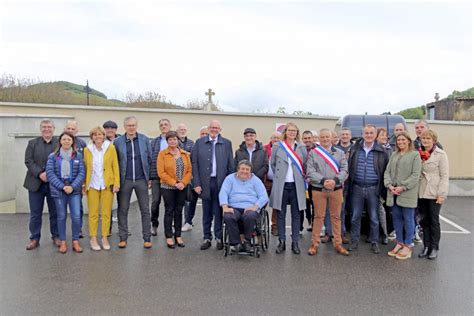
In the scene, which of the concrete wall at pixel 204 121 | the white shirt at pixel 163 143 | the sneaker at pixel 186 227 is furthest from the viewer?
the concrete wall at pixel 204 121

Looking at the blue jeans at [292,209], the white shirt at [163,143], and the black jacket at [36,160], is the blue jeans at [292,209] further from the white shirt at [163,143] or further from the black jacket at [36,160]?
the black jacket at [36,160]

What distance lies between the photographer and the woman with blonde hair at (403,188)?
16.1ft

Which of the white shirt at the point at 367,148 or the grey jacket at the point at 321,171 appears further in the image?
the white shirt at the point at 367,148

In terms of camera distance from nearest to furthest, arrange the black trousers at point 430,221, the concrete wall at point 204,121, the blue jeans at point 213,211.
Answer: the black trousers at point 430,221
the blue jeans at point 213,211
the concrete wall at point 204,121

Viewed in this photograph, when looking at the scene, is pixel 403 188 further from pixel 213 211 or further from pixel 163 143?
pixel 163 143

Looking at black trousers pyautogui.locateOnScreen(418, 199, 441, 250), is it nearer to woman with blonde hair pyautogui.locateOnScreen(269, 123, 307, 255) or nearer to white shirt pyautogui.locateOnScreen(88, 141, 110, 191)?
woman with blonde hair pyautogui.locateOnScreen(269, 123, 307, 255)

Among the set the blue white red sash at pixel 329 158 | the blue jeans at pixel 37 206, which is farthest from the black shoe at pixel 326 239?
the blue jeans at pixel 37 206

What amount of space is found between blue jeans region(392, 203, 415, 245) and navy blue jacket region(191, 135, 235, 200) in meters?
2.44

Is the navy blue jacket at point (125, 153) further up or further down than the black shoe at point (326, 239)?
further up

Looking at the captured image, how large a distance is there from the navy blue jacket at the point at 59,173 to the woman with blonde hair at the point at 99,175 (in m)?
0.09

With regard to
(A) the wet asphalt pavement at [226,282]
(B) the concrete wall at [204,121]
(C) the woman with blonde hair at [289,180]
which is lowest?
(A) the wet asphalt pavement at [226,282]

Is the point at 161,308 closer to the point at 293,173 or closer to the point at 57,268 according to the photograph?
the point at 57,268

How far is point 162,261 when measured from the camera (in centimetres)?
492

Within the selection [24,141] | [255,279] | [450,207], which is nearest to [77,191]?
[255,279]
